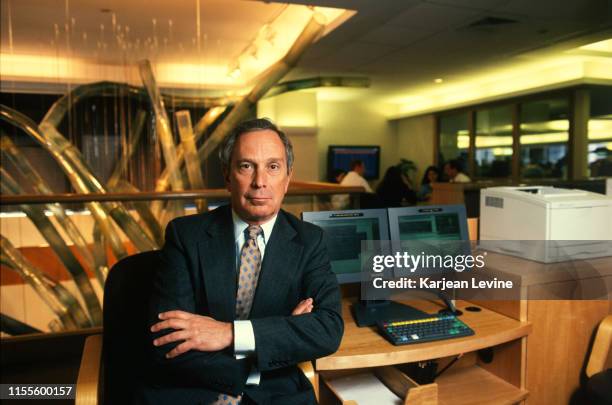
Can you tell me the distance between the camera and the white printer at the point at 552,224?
202 cm

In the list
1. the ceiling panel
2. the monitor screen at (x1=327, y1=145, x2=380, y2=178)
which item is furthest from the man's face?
the monitor screen at (x1=327, y1=145, x2=380, y2=178)

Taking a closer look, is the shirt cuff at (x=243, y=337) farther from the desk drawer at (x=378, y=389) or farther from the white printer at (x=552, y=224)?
the white printer at (x=552, y=224)

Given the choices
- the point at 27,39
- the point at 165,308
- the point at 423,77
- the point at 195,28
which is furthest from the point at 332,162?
the point at 165,308

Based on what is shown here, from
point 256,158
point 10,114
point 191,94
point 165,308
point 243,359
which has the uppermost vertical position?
point 191,94

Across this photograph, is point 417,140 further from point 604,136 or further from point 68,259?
point 68,259

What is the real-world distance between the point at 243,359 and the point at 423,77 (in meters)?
6.64

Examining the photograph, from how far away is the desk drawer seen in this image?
4.80ft

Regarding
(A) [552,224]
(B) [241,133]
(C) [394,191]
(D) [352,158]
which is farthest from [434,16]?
(D) [352,158]

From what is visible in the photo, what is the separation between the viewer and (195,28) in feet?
17.3


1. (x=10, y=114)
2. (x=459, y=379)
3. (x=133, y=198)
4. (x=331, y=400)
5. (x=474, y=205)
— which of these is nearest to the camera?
(x=331, y=400)

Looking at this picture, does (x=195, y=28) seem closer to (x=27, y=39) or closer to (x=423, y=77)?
(x=27, y=39)

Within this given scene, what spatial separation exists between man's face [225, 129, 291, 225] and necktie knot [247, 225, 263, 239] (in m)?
0.05

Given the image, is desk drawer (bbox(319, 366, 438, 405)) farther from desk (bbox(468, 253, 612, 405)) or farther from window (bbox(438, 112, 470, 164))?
window (bbox(438, 112, 470, 164))

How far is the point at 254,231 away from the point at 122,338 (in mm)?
575
